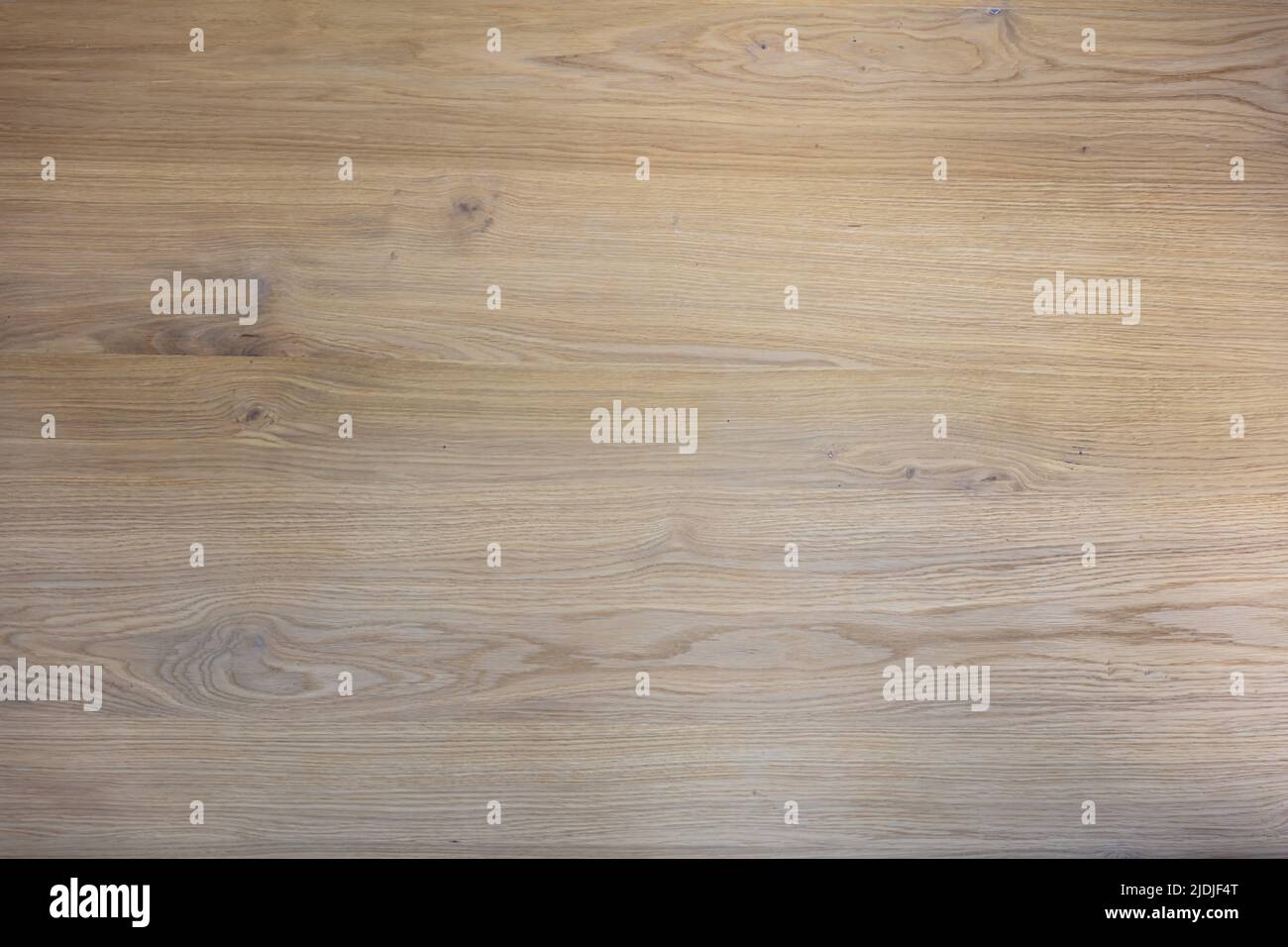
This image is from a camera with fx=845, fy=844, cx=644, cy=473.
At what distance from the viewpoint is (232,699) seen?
3.95ft

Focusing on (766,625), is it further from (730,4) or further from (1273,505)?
(730,4)

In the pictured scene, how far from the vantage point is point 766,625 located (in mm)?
1239

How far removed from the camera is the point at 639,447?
4.05ft

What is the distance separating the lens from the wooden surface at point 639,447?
3.94 feet

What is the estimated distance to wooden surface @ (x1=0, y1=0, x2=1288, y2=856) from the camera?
1.20m

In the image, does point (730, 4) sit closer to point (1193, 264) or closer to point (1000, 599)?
point (1193, 264)

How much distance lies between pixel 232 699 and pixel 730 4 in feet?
4.12

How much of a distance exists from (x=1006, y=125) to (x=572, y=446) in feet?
2.68
